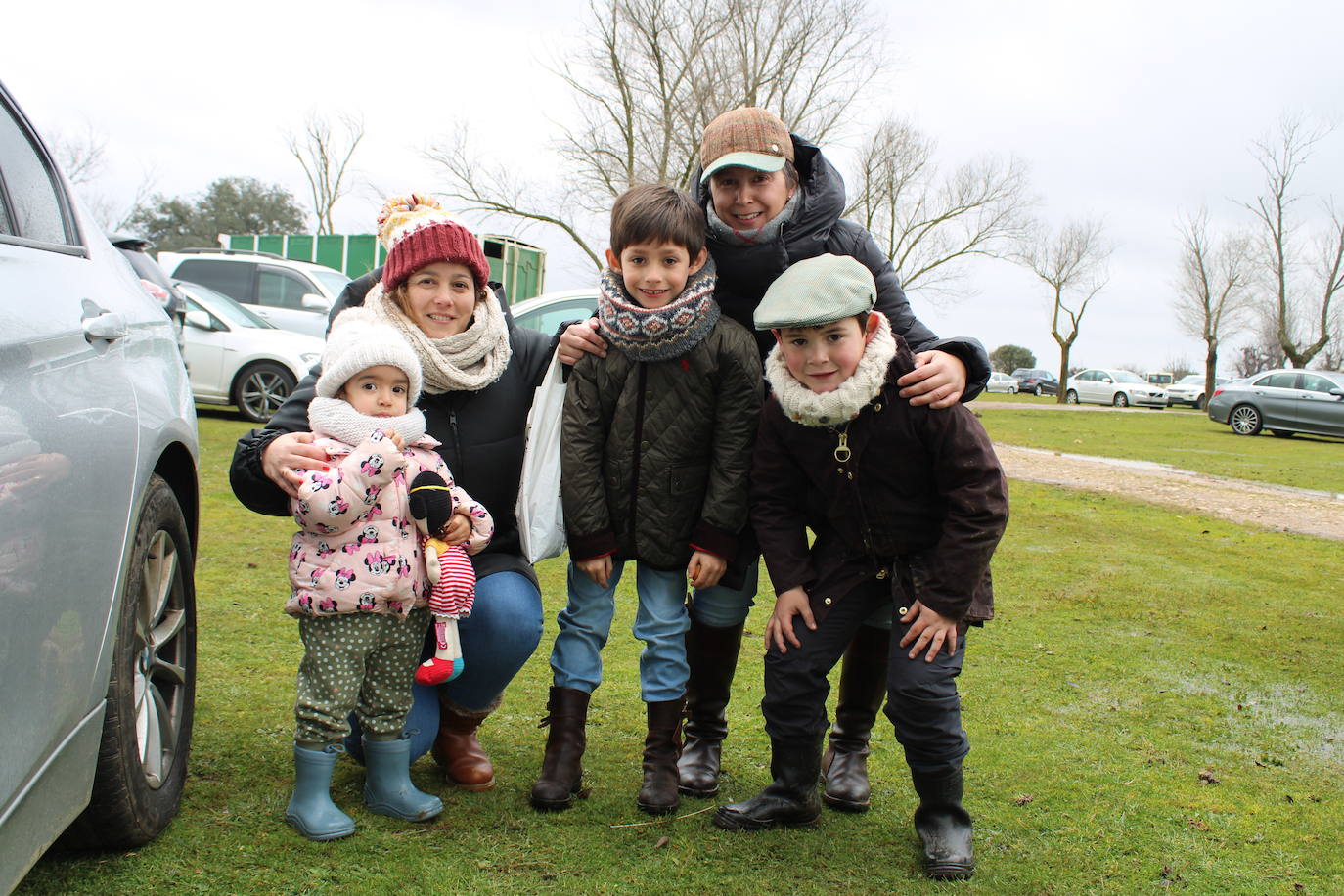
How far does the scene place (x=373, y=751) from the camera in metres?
2.73

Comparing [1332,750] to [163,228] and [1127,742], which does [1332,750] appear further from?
[163,228]

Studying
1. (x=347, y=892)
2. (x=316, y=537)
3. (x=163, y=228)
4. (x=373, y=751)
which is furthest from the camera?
(x=163, y=228)

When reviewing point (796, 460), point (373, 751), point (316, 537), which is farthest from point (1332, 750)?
point (316, 537)

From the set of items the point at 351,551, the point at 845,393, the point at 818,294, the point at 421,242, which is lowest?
the point at 351,551

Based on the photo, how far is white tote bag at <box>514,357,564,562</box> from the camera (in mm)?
3008

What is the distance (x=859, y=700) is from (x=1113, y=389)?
150 feet

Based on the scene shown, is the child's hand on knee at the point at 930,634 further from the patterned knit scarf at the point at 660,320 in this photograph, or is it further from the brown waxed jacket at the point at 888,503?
the patterned knit scarf at the point at 660,320

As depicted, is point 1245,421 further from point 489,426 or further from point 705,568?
point 489,426

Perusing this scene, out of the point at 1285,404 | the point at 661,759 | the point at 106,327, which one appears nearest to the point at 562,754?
the point at 661,759

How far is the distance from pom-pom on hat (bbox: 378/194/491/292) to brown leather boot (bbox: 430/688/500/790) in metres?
1.22

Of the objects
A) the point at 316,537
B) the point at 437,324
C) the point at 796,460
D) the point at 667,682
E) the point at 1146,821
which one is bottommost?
the point at 1146,821

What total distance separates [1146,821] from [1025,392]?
58.4 meters

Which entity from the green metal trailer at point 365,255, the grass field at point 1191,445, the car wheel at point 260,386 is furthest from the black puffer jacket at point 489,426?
the green metal trailer at point 365,255

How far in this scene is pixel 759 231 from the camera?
3.06m
